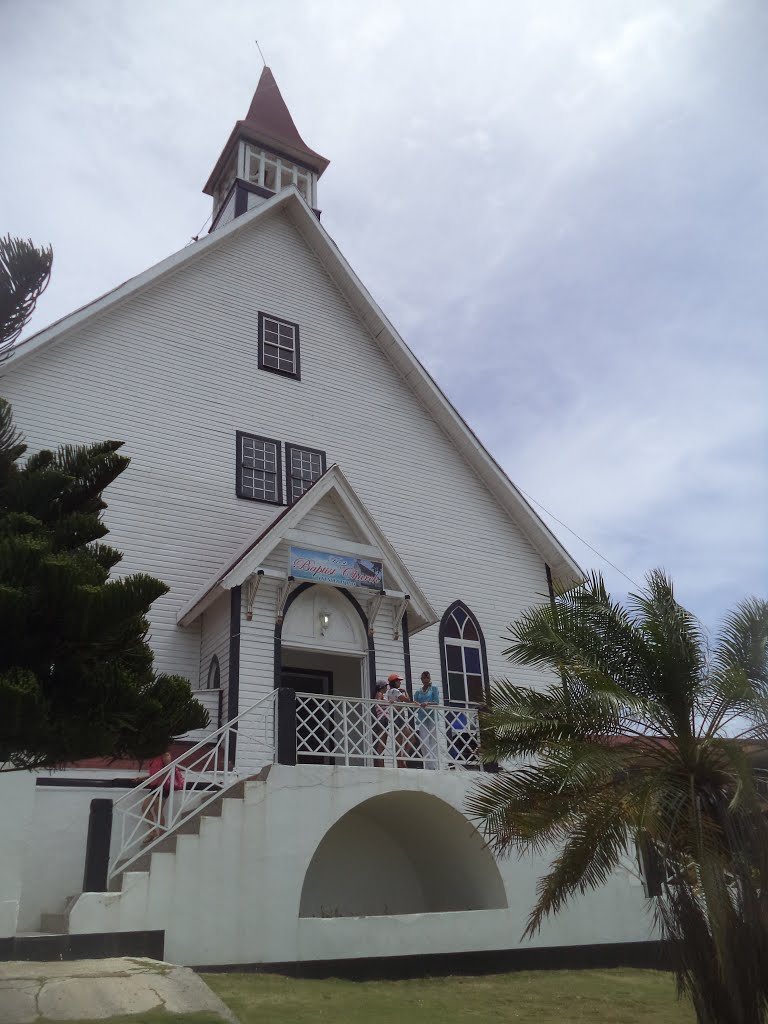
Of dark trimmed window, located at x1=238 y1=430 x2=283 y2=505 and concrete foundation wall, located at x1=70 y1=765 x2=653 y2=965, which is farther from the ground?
dark trimmed window, located at x1=238 y1=430 x2=283 y2=505

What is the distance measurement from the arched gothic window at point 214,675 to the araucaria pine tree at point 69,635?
636 centimetres

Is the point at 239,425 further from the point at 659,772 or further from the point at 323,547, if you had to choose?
the point at 659,772

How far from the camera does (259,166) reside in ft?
78.7

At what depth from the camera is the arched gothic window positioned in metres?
14.8

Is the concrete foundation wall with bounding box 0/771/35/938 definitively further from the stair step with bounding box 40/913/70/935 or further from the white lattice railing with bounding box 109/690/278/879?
the white lattice railing with bounding box 109/690/278/879

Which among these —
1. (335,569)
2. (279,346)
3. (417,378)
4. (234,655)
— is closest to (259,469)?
(279,346)

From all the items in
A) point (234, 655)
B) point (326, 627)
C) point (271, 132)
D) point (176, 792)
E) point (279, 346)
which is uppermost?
point (271, 132)

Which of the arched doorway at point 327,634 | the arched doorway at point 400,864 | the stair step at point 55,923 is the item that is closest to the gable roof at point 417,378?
the arched doorway at point 327,634

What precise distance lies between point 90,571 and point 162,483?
9.65m

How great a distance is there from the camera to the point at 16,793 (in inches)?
380

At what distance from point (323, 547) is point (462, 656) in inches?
198

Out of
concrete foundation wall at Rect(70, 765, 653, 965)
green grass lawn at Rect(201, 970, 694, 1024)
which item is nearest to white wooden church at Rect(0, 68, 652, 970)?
concrete foundation wall at Rect(70, 765, 653, 965)

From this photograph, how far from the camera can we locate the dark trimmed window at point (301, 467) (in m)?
18.2

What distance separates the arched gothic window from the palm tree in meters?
5.53
